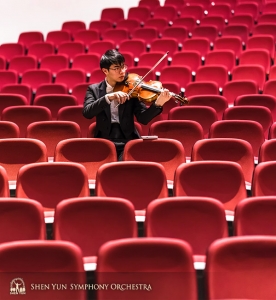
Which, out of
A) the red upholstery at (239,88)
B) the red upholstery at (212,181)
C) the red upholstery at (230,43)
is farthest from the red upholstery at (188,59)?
the red upholstery at (212,181)

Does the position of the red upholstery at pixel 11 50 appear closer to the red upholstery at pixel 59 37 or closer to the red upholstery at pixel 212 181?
the red upholstery at pixel 59 37

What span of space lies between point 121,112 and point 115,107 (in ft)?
0.05

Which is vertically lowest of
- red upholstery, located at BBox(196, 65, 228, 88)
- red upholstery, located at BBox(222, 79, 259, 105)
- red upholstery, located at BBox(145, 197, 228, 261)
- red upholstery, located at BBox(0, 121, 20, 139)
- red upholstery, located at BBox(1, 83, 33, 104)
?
red upholstery, located at BBox(145, 197, 228, 261)

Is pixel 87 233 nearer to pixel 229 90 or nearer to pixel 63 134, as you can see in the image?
pixel 63 134

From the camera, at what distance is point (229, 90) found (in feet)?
4.89

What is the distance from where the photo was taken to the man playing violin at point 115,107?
3.15ft

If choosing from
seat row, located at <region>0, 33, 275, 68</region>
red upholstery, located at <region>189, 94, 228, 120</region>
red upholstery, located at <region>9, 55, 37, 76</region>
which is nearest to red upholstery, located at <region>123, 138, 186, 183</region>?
red upholstery, located at <region>189, 94, 228, 120</region>

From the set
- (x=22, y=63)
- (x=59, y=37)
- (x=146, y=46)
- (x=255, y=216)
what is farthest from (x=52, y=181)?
(x=59, y=37)

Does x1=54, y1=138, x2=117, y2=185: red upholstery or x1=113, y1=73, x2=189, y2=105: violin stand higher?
x1=113, y1=73, x2=189, y2=105: violin

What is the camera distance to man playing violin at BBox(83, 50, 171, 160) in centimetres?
96

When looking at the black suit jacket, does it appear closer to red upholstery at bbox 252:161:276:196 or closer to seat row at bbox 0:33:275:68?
red upholstery at bbox 252:161:276:196

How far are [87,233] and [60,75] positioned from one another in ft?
3.36

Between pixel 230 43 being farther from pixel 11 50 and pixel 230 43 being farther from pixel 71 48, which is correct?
pixel 11 50

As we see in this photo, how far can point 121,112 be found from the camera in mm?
1021
